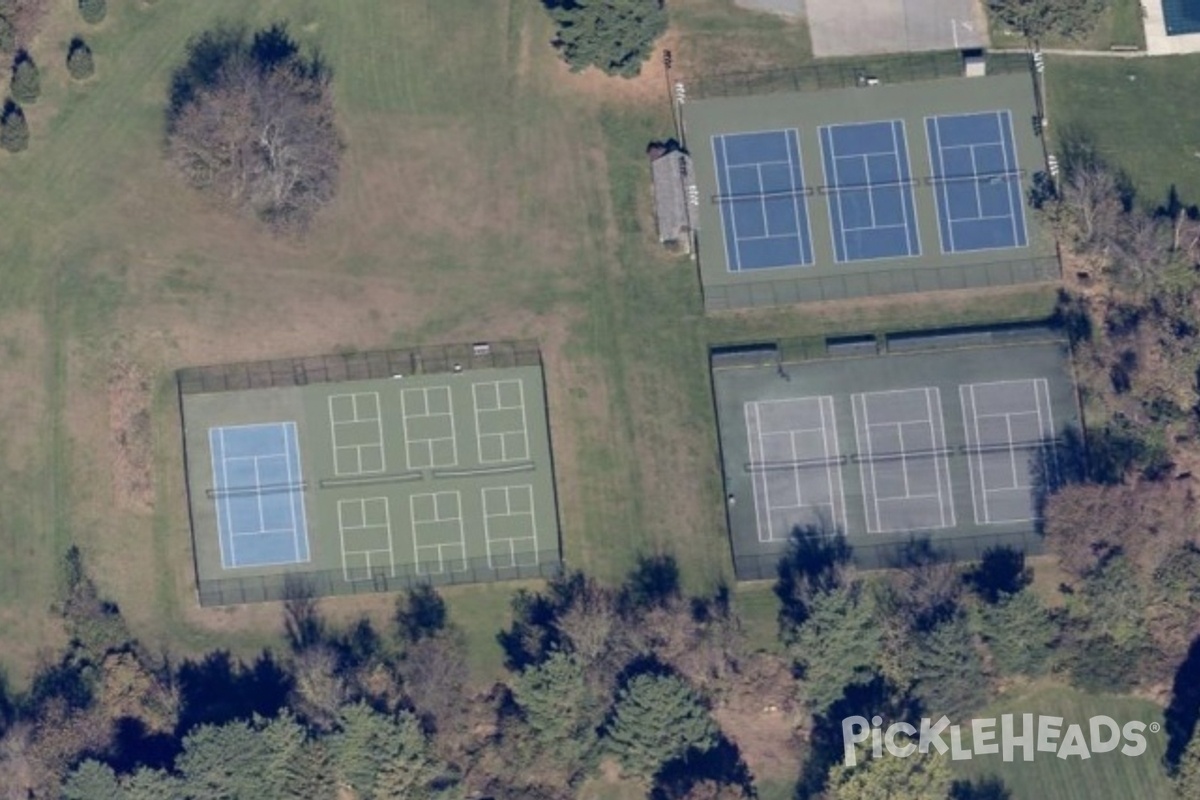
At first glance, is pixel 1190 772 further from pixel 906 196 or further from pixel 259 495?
pixel 259 495

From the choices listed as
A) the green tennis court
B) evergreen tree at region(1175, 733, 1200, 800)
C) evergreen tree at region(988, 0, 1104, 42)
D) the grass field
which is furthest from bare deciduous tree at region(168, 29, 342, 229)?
evergreen tree at region(1175, 733, 1200, 800)

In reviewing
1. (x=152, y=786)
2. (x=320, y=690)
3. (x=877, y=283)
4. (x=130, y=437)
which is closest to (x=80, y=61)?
(x=130, y=437)

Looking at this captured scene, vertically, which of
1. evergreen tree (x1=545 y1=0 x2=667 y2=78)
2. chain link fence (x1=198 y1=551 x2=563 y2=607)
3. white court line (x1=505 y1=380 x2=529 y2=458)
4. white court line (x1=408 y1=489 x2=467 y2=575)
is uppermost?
evergreen tree (x1=545 y1=0 x2=667 y2=78)

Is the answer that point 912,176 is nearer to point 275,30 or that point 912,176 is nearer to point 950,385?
point 950,385

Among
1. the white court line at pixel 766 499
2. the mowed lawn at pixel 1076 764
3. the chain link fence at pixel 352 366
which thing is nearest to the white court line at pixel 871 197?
the white court line at pixel 766 499

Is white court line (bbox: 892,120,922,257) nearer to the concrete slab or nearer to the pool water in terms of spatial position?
the concrete slab

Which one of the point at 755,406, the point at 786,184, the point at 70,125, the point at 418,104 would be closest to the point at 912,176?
the point at 786,184

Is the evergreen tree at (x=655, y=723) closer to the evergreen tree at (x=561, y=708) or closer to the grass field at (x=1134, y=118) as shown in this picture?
the evergreen tree at (x=561, y=708)
